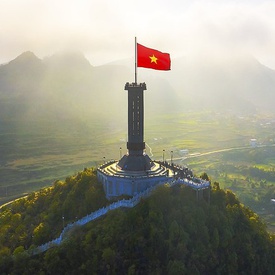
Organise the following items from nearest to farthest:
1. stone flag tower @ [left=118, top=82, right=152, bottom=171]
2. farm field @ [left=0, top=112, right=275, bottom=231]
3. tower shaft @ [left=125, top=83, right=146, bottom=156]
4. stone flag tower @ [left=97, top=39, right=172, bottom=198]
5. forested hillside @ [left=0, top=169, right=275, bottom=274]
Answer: forested hillside @ [left=0, top=169, right=275, bottom=274], stone flag tower @ [left=97, top=39, right=172, bottom=198], stone flag tower @ [left=118, top=82, right=152, bottom=171], tower shaft @ [left=125, top=83, right=146, bottom=156], farm field @ [left=0, top=112, right=275, bottom=231]

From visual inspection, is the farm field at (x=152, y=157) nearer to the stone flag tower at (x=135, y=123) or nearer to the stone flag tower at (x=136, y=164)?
the stone flag tower at (x=136, y=164)

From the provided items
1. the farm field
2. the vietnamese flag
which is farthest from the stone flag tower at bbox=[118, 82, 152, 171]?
the farm field

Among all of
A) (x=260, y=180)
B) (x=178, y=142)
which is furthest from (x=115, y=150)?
(x=260, y=180)

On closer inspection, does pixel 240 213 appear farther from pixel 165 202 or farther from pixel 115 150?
pixel 115 150

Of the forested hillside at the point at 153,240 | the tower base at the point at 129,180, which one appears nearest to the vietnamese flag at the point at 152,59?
the tower base at the point at 129,180

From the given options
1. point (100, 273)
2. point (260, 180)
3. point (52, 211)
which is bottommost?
point (260, 180)

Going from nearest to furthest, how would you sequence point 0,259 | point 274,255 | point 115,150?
point 0,259, point 274,255, point 115,150

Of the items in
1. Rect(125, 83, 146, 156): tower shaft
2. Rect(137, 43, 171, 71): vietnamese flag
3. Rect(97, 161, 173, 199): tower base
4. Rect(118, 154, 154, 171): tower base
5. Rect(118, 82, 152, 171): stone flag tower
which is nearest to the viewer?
Rect(97, 161, 173, 199): tower base

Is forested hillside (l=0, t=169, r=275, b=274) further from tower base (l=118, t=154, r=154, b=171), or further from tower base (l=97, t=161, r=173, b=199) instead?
tower base (l=118, t=154, r=154, b=171)
